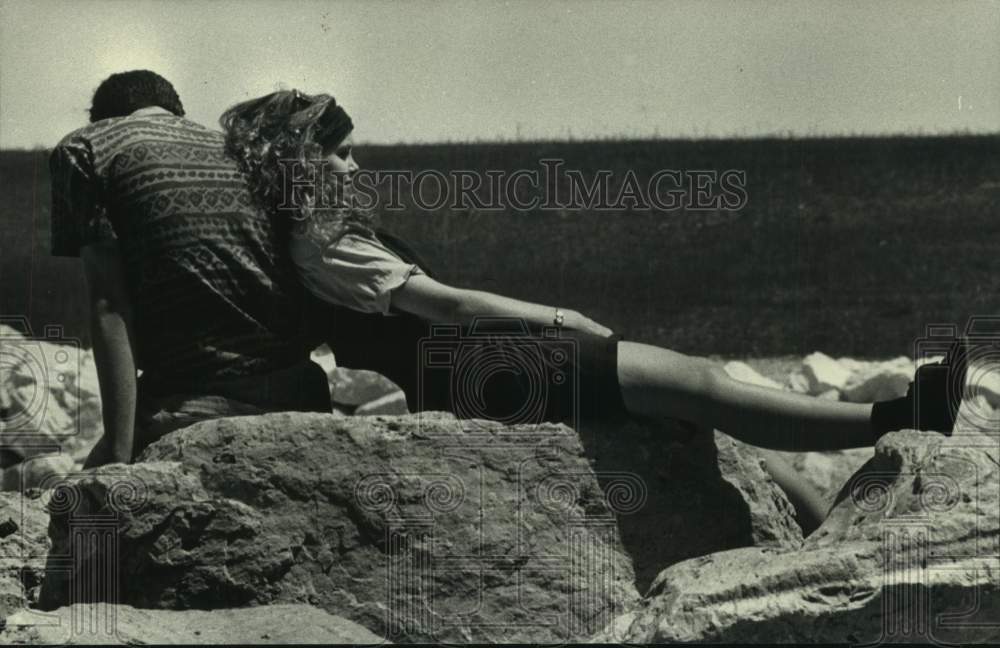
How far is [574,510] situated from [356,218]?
2.88 ft

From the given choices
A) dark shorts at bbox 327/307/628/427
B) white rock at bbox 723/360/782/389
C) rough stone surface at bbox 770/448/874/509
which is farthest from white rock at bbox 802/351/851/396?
dark shorts at bbox 327/307/628/427

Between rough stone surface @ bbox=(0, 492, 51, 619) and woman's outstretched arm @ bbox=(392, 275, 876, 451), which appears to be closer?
woman's outstretched arm @ bbox=(392, 275, 876, 451)

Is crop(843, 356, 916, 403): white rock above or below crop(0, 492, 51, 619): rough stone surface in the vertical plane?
above

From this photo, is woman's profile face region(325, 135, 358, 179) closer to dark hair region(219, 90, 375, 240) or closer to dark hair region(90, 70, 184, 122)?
dark hair region(219, 90, 375, 240)

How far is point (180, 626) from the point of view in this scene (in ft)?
16.5

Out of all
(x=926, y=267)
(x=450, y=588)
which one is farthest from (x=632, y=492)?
(x=926, y=267)

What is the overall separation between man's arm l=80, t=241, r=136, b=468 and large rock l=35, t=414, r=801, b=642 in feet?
0.73

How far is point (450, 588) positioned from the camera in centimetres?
527

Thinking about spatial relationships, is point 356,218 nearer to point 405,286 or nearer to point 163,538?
point 405,286

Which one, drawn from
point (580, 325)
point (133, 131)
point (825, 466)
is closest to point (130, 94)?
point (133, 131)

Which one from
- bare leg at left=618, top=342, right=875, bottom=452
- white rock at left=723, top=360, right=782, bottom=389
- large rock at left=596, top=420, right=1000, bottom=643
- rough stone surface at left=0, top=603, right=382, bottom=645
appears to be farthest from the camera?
white rock at left=723, top=360, right=782, bottom=389

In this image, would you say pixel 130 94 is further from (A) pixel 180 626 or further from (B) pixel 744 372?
(B) pixel 744 372

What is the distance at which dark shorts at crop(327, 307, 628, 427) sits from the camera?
5445mm

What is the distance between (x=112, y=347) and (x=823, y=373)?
6012mm
